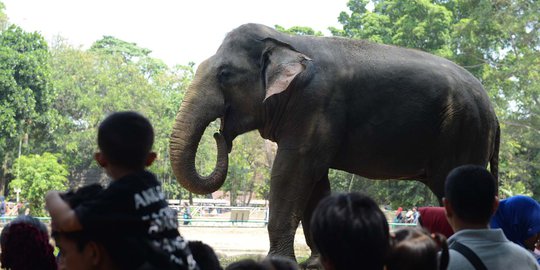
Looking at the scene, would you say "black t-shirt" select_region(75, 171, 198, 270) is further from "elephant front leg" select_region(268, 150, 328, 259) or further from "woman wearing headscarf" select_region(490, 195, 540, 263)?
"elephant front leg" select_region(268, 150, 328, 259)

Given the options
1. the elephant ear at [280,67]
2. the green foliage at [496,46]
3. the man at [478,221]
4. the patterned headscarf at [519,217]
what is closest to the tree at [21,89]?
the green foliage at [496,46]

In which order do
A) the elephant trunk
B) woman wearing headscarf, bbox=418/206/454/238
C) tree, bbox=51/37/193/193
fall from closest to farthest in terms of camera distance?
woman wearing headscarf, bbox=418/206/454/238, the elephant trunk, tree, bbox=51/37/193/193

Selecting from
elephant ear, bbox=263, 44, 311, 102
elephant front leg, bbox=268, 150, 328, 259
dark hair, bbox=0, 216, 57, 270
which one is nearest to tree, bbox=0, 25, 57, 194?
elephant ear, bbox=263, 44, 311, 102

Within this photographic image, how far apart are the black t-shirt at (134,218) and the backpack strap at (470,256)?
1.25 m

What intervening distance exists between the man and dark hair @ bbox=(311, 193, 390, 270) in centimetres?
84

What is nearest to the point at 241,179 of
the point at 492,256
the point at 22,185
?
the point at 22,185

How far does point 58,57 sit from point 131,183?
48.0 meters

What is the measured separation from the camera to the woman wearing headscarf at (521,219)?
15.2 ft

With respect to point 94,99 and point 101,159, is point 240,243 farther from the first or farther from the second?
point 94,99

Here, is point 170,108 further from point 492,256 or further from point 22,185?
point 492,256

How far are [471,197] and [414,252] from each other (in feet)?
2.69

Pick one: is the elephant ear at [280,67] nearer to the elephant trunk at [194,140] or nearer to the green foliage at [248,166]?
the elephant trunk at [194,140]

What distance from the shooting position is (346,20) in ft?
142

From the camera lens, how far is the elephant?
7.59 meters
